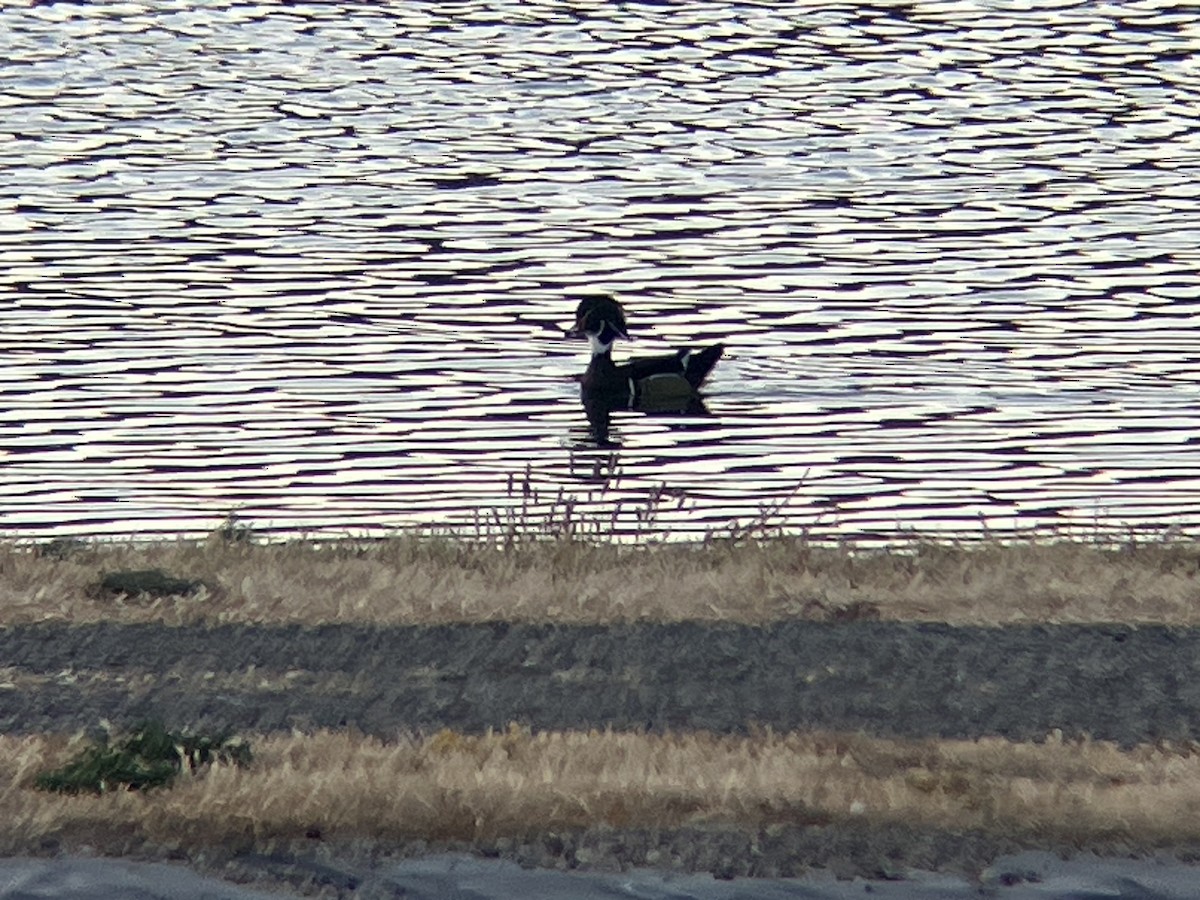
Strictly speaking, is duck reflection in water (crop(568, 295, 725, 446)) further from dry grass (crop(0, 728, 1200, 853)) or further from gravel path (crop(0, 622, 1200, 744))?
dry grass (crop(0, 728, 1200, 853))

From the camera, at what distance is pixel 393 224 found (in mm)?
34344

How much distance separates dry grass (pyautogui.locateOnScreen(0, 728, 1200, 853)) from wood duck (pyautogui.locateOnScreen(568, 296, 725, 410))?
15239 mm

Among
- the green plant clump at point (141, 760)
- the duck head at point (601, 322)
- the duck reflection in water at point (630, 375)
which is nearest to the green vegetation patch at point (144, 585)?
the green plant clump at point (141, 760)

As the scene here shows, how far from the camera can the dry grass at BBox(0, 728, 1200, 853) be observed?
27.2ft

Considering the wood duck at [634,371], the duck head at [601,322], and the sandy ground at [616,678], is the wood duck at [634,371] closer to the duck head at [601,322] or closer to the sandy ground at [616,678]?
the duck head at [601,322]

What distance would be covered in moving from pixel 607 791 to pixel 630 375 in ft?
54.7

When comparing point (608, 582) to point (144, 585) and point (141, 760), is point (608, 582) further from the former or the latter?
point (141, 760)

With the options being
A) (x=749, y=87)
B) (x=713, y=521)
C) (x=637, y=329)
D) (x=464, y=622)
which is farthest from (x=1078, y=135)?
(x=464, y=622)

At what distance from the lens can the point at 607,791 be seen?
870cm

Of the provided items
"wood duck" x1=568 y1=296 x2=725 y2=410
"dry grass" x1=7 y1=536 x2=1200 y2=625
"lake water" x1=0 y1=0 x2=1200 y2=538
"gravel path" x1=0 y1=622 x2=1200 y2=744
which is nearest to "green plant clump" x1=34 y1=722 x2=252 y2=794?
"gravel path" x1=0 y1=622 x2=1200 y2=744

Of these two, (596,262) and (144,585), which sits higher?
(144,585)

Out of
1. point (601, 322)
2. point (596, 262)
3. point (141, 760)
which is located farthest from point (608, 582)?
point (596, 262)

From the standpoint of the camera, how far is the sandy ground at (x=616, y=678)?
10.4 meters

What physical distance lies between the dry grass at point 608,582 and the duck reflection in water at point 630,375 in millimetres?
9428
